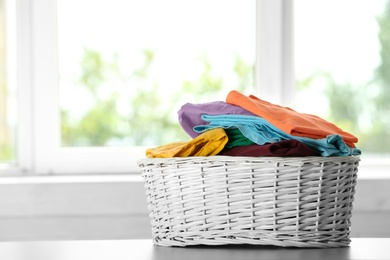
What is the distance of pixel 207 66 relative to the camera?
7.40 feet

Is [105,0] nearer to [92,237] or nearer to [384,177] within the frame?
[92,237]

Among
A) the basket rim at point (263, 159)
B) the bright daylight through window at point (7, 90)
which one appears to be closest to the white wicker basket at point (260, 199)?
the basket rim at point (263, 159)

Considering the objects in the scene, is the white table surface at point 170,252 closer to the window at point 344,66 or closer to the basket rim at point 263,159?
the basket rim at point 263,159

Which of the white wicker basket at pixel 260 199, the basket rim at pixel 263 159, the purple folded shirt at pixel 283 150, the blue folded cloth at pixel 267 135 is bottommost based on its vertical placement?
the white wicker basket at pixel 260 199

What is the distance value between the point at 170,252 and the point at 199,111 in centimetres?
24

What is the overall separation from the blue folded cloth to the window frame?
1.10 metres

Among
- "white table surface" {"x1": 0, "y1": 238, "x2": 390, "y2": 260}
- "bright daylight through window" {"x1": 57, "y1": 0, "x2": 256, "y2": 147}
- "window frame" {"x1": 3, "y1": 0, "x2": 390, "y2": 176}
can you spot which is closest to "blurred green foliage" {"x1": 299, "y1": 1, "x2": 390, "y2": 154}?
"window frame" {"x1": 3, "y1": 0, "x2": 390, "y2": 176}

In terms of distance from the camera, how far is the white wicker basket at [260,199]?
1042 mm

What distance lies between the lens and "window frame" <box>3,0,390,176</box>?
2.20m

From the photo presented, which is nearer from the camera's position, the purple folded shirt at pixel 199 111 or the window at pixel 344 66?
the purple folded shirt at pixel 199 111

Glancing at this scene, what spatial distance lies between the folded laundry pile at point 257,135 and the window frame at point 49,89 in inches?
42.4

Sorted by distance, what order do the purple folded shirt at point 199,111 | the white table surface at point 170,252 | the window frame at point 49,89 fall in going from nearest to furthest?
1. the white table surface at point 170,252
2. the purple folded shirt at point 199,111
3. the window frame at point 49,89

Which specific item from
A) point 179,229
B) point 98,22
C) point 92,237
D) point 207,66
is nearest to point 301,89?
point 207,66

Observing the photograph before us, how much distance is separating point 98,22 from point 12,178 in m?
0.56
